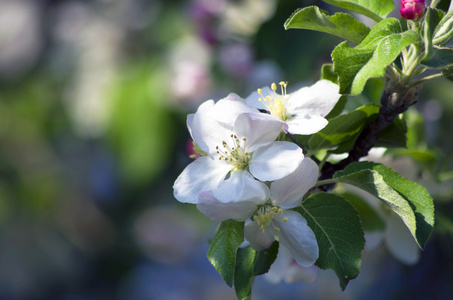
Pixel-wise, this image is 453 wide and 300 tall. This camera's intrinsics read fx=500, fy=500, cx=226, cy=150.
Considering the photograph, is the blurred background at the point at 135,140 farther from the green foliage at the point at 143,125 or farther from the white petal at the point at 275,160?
the white petal at the point at 275,160

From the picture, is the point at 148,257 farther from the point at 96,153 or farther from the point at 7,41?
the point at 7,41

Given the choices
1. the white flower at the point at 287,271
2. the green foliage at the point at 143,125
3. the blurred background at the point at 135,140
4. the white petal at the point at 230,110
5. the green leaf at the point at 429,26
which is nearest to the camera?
the green leaf at the point at 429,26

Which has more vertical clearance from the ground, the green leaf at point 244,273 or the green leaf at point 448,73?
the green leaf at point 448,73

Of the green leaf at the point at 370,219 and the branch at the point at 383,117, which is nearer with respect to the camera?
the branch at the point at 383,117

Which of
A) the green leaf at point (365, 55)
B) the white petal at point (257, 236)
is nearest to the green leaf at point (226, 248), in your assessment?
the white petal at point (257, 236)

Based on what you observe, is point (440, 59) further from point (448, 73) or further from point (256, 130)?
point (256, 130)

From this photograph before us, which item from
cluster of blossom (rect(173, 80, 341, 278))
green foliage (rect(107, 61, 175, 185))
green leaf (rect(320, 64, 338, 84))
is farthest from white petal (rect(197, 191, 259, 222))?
green foliage (rect(107, 61, 175, 185))

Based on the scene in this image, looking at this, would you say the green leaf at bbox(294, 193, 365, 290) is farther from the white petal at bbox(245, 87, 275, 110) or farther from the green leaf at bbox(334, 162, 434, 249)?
the white petal at bbox(245, 87, 275, 110)

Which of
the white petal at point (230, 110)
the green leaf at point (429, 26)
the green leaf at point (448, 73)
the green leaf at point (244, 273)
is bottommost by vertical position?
the green leaf at point (244, 273)

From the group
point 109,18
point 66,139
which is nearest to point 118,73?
point 109,18
